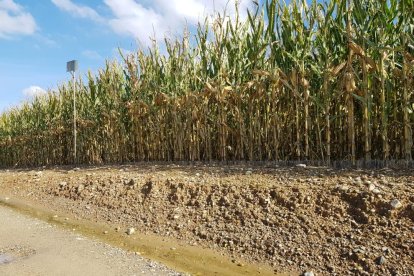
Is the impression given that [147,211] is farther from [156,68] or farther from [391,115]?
[156,68]

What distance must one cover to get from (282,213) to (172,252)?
50.9 inches

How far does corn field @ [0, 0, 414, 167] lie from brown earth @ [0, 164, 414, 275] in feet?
3.14

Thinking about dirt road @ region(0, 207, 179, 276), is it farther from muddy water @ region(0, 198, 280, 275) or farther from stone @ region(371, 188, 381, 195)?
stone @ region(371, 188, 381, 195)

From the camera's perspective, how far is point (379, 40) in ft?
17.6

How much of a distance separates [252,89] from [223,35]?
1323mm

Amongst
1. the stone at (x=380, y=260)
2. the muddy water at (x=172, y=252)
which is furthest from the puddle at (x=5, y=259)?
the stone at (x=380, y=260)

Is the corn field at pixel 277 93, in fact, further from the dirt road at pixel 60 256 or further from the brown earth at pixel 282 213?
the dirt road at pixel 60 256

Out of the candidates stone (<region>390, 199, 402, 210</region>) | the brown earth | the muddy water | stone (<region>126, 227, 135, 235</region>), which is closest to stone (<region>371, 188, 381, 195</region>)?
the brown earth

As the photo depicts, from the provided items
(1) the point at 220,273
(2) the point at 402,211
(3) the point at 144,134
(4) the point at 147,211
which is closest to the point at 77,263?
(1) the point at 220,273

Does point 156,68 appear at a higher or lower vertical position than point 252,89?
higher

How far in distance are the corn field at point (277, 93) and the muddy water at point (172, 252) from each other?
2.55m

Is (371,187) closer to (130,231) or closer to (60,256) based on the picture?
(130,231)

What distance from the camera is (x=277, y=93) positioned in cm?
669

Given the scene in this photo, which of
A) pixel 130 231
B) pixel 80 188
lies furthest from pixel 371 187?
pixel 80 188
